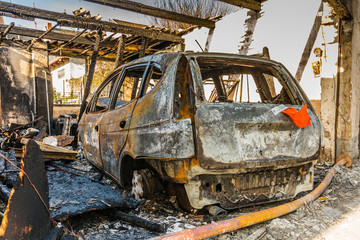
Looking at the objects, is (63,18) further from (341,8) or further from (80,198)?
(341,8)

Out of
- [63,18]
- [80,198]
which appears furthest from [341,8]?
[63,18]

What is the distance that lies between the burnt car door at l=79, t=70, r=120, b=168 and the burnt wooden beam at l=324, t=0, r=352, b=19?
398cm

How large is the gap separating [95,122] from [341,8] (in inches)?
189

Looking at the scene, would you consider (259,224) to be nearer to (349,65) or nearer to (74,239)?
(74,239)

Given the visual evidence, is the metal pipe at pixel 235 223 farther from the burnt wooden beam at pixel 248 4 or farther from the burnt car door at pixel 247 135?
the burnt wooden beam at pixel 248 4

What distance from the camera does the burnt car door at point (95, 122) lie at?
4.02m

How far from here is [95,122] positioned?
4.13m

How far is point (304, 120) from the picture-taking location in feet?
9.28

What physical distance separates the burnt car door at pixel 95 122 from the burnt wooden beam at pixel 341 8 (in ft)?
13.1

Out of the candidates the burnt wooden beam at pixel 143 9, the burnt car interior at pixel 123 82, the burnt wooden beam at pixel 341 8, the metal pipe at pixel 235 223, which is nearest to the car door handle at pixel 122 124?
the burnt car interior at pixel 123 82

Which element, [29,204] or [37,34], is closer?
[29,204]

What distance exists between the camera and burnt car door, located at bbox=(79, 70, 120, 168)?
13.2 feet

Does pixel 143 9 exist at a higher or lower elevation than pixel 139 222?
higher

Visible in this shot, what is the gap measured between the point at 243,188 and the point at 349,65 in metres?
4.17
